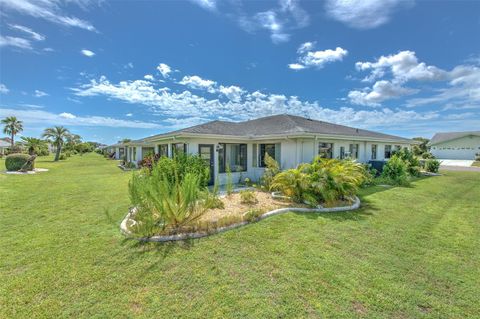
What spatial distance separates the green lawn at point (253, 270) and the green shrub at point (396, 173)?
6290mm

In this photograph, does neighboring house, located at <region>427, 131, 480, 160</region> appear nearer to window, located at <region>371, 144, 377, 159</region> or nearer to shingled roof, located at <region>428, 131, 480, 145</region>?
shingled roof, located at <region>428, 131, 480, 145</region>

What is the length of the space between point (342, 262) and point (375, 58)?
1609 cm

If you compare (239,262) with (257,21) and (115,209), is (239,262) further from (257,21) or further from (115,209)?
(257,21)

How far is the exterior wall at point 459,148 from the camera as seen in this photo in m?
36.9

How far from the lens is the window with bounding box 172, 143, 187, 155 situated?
1187 centimetres

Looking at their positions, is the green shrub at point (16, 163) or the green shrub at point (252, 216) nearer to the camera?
the green shrub at point (252, 216)

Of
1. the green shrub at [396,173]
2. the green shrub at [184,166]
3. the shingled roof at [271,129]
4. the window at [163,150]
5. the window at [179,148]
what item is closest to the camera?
the green shrub at [184,166]

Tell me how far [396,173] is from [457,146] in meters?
39.6

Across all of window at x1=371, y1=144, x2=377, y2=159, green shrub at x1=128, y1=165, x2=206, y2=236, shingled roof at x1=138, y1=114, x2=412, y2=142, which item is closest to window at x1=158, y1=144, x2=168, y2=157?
shingled roof at x1=138, y1=114, x2=412, y2=142

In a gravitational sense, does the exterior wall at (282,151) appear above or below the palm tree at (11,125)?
below

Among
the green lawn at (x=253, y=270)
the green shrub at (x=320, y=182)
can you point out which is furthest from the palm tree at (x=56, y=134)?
the green shrub at (x=320, y=182)

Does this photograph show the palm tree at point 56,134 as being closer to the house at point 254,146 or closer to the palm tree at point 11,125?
the palm tree at point 11,125

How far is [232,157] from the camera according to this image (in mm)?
13617

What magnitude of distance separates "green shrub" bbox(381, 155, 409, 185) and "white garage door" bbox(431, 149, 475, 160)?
36427 mm
